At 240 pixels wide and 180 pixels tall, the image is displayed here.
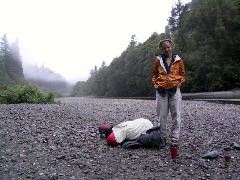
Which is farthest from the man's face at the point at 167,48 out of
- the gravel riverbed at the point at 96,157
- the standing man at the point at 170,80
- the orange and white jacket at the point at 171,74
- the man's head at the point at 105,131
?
the man's head at the point at 105,131

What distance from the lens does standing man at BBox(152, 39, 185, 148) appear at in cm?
680

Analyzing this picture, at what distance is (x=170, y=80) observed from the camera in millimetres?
6789

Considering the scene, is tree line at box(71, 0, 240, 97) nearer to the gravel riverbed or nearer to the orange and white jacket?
the gravel riverbed

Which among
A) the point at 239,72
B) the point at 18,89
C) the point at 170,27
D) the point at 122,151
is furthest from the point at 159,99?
the point at 170,27

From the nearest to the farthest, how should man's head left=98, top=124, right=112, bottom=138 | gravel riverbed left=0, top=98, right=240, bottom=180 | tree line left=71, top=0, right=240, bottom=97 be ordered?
gravel riverbed left=0, top=98, right=240, bottom=180 → man's head left=98, top=124, right=112, bottom=138 → tree line left=71, top=0, right=240, bottom=97

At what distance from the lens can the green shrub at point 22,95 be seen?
2238 centimetres

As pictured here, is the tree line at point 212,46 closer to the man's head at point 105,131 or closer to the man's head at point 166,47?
the man's head at point 105,131

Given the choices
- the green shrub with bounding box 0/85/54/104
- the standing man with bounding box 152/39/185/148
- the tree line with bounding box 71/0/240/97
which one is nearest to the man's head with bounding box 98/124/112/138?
the standing man with bounding box 152/39/185/148

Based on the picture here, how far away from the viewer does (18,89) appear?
2314 cm

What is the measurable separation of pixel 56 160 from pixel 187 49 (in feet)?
156

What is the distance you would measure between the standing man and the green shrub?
1608 cm

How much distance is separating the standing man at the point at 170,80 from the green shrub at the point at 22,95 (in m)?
16.1

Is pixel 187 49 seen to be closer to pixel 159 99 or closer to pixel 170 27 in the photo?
pixel 170 27

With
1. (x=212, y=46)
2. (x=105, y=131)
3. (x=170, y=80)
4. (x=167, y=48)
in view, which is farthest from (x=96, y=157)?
(x=212, y=46)
